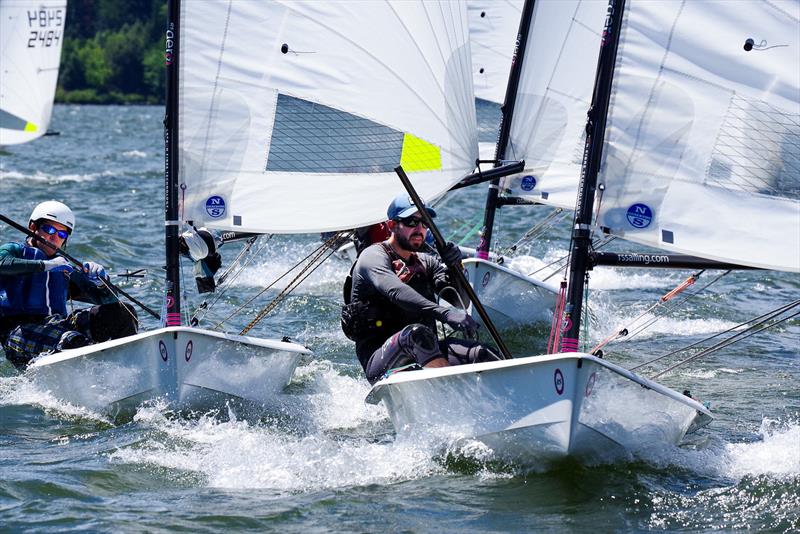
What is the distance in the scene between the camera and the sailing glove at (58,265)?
24.3ft

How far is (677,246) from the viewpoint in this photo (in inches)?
231

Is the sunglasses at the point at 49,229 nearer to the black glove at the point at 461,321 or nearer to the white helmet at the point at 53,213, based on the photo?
the white helmet at the point at 53,213

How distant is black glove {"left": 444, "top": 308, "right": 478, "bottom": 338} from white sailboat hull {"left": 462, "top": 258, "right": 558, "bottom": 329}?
160 inches

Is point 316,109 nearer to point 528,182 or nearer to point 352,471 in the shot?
point 352,471

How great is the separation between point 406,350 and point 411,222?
69 cm

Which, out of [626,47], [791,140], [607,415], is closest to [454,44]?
[626,47]

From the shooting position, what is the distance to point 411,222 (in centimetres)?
658

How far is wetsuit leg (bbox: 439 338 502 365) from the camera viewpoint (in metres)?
6.34

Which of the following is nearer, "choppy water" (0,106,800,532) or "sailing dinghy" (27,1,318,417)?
"choppy water" (0,106,800,532)

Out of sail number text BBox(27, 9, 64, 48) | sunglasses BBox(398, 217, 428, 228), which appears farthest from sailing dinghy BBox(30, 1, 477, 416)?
sail number text BBox(27, 9, 64, 48)

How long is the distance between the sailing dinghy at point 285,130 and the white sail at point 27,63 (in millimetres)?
15933

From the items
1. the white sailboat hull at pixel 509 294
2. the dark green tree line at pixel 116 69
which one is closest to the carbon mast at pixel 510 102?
the white sailboat hull at pixel 509 294

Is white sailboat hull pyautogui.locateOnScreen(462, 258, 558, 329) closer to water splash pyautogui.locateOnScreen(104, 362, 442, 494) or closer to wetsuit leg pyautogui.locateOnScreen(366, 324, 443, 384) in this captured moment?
water splash pyautogui.locateOnScreen(104, 362, 442, 494)

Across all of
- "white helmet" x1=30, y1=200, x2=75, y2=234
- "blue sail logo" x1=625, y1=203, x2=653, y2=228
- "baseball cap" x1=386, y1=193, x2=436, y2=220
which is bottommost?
"white helmet" x1=30, y1=200, x2=75, y2=234
